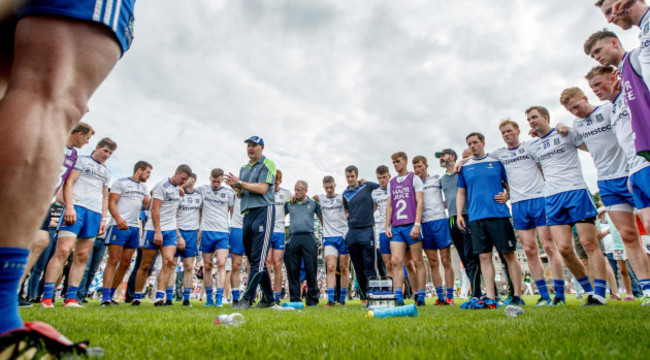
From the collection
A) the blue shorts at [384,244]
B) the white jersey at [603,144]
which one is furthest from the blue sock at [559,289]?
the blue shorts at [384,244]

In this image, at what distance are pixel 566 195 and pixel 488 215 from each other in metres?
1.23

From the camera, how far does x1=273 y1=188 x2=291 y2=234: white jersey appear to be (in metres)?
10.4

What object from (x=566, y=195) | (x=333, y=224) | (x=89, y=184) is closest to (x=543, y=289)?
(x=566, y=195)

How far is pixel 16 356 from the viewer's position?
109 centimetres

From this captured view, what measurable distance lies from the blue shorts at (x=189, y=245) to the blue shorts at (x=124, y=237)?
3.45 feet

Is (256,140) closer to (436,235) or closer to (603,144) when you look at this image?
(436,235)

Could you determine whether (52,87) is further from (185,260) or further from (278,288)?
(278,288)

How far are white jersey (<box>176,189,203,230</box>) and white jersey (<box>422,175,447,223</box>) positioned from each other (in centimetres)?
579

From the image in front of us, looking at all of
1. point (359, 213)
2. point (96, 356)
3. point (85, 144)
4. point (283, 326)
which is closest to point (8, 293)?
point (96, 356)

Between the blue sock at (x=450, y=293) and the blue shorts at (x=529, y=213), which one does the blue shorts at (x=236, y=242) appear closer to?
the blue sock at (x=450, y=293)

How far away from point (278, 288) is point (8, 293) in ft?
29.3

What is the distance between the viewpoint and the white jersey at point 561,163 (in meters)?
5.92

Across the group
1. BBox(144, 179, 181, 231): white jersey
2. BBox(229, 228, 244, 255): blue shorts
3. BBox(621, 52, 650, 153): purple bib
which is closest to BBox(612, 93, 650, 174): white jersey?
BBox(621, 52, 650, 153): purple bib

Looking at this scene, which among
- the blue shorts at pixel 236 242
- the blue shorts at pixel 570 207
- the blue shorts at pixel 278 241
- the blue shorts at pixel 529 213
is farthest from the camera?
the blue shorts at pixel 278 241
